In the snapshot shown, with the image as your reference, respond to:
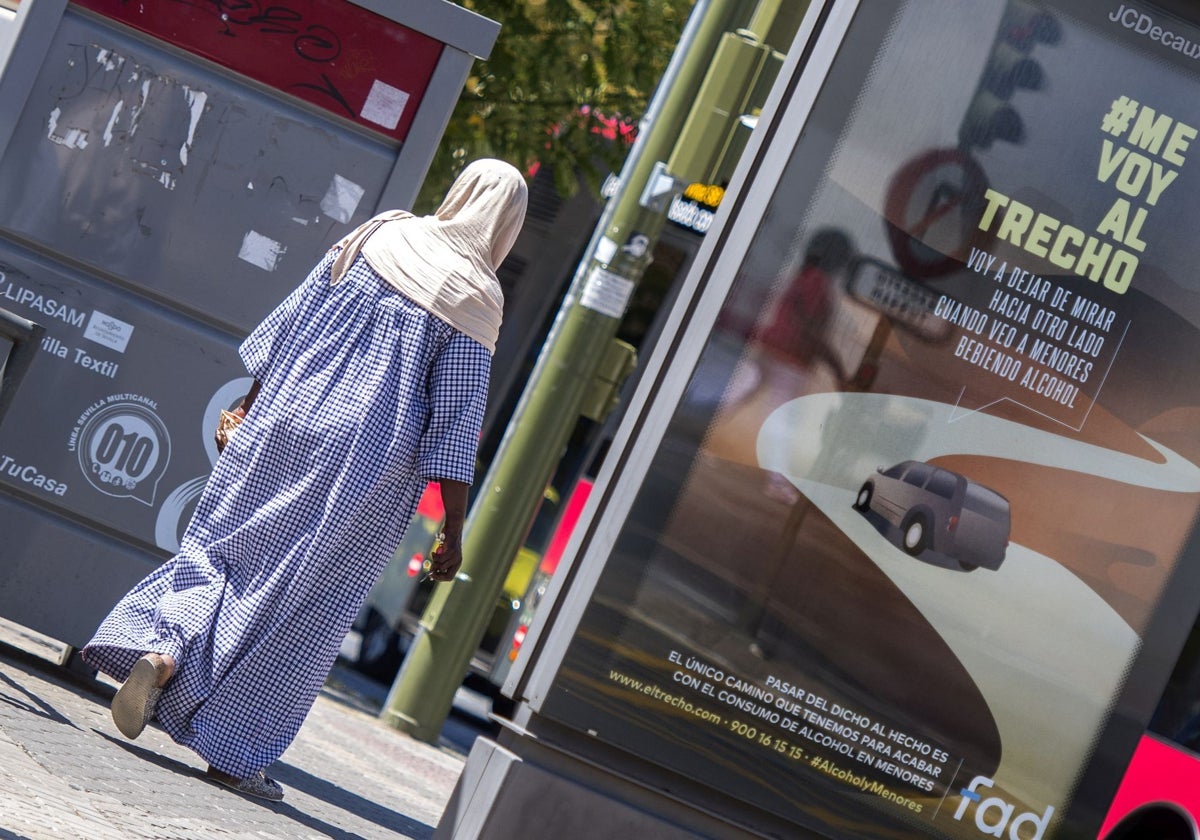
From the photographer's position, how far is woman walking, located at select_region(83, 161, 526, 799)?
486 cm

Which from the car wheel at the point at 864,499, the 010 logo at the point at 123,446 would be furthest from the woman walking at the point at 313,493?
the car wheel at the point at 864,499

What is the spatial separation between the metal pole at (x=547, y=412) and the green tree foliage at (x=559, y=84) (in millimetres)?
930

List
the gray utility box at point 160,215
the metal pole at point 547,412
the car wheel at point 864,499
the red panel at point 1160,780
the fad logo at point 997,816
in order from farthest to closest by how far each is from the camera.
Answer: the red panel at point 1160,780
the metal pole at point 547,412
the gray utility box at point 160,215
the fad logo at point 997,816
the car wheel at point 864,499

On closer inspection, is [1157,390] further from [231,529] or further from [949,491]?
[231,529]

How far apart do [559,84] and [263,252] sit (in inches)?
156

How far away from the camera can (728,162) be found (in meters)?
7.51

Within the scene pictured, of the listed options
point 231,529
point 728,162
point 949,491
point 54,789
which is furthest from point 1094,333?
point 728,162

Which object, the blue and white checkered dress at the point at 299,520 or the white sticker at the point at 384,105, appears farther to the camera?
the white sticker at the point at 384,105

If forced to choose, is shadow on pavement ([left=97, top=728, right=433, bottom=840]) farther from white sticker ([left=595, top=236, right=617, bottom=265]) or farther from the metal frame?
white sticker ([left=595, top=236, right=617, bottom=265])

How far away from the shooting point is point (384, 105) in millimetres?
5832

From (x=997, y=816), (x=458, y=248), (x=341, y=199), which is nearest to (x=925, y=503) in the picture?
(x=997, y=816)

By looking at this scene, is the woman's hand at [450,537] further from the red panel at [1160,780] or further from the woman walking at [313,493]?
the red panel at [1160,780]

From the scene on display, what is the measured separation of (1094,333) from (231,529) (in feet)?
8.04

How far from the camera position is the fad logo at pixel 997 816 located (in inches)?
175
